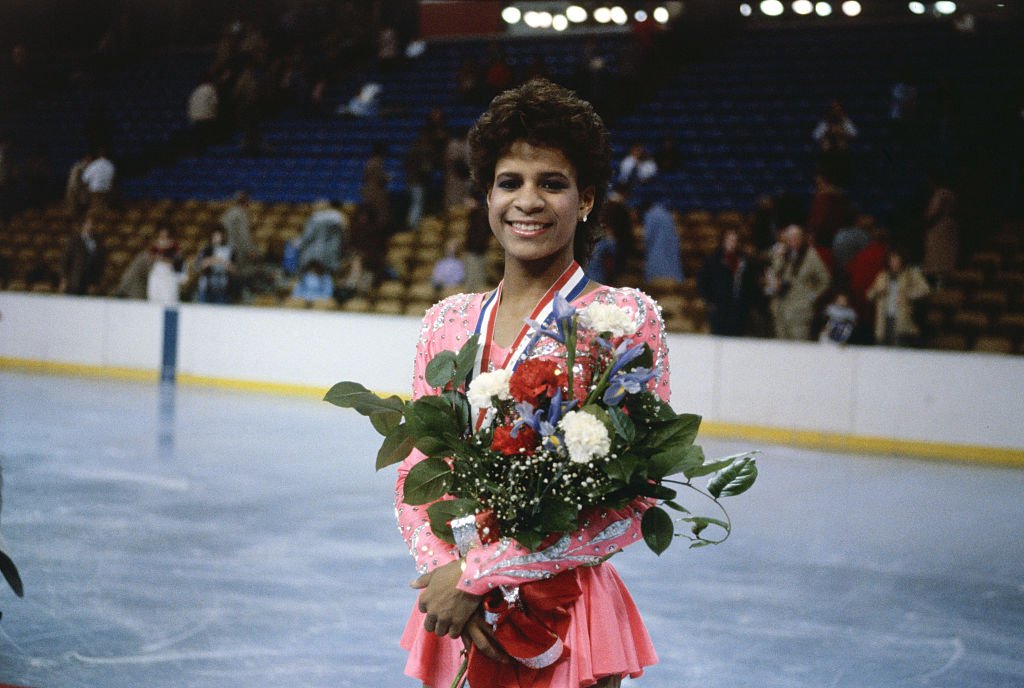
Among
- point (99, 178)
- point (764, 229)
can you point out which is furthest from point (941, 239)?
point (99, 178)

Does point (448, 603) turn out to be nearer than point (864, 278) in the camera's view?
Yes

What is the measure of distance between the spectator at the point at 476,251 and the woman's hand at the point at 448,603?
424 inches

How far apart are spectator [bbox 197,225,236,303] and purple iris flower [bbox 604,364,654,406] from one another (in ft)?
39.3

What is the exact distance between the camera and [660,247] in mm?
12383

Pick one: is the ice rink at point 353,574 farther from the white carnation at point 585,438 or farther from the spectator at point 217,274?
the spectator at point 217,274

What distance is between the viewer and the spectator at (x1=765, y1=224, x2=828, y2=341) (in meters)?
10.4

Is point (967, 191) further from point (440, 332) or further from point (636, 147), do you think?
point (440, 332)

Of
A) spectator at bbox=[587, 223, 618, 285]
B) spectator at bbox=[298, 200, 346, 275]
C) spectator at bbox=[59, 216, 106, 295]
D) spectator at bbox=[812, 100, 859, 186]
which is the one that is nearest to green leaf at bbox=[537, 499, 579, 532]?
spectator at bbox=[587, 223, 618, 285]

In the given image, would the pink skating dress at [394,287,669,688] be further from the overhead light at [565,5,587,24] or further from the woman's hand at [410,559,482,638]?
the overhead light at [565,5,587,24]

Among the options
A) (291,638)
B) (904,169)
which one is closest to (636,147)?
(904,169)

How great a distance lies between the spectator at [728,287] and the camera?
10.7 meters

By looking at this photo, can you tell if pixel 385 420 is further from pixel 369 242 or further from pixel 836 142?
pixel 836 142

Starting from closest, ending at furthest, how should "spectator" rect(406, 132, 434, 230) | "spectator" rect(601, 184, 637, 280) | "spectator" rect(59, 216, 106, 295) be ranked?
"spectator" rect(601, 184, 637, 280) < "spectator" rect(59, 216, 106, 295) < "spectator" rect(406, 132, 434, 230)

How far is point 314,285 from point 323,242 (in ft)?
1.88
